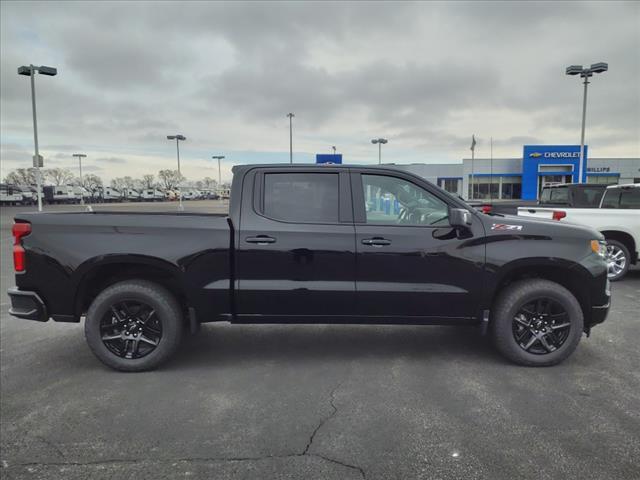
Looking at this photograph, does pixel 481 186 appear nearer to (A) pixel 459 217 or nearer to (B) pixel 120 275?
(A) pixel 459 217

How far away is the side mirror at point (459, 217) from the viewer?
4.10 metres

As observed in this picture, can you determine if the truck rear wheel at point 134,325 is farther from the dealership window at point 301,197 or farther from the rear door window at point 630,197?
the rear door window at point 630,197

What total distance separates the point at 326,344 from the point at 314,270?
1.23m

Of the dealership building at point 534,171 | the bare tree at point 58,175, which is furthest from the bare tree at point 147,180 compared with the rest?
the dealership building at point 534,171

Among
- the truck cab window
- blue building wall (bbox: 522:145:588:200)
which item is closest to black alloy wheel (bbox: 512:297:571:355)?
the truck cab window

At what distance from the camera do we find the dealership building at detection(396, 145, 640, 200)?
51.1 m

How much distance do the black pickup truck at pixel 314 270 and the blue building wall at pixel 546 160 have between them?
51.5 meters

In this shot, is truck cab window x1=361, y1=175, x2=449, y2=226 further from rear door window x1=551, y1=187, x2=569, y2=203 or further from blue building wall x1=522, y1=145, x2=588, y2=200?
blue building wall x1=522, y1=145, x2=588, y2=200

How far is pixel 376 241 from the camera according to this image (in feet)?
14.1

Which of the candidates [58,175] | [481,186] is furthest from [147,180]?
[481,186]

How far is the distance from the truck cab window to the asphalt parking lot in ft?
4.54

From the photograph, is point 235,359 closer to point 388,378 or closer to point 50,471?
point 388,378

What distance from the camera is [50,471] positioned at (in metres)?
2.83

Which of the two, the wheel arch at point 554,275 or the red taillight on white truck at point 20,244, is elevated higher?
the red taillight on white truck at point 20,244
